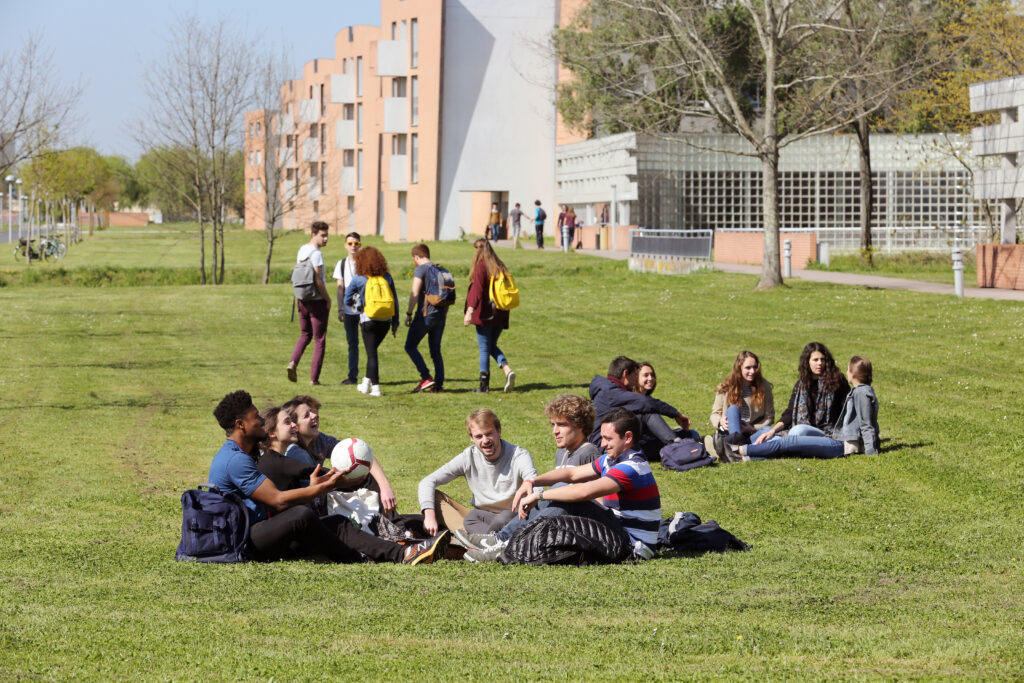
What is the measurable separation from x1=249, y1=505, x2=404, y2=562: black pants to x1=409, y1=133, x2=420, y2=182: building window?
2399 inches

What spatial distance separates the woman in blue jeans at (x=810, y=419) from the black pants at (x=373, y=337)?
5687mm

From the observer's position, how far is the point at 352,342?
16.9 metres

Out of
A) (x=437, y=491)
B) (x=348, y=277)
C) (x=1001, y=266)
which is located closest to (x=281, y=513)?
(x=437, y=491)

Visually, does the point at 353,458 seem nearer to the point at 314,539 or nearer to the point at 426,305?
the point at 314,539

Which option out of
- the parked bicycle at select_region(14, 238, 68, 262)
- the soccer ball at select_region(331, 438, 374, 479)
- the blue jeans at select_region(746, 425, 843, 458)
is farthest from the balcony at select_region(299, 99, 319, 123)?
the soccer ball at select_region(331, 438, 374, 479)

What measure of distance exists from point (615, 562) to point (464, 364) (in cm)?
1202

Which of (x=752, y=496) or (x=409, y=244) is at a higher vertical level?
(x=409, y=244)

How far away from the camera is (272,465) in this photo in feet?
25.8

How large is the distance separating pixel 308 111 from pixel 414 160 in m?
27.7

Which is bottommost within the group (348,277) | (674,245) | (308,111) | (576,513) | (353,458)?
(576,513)

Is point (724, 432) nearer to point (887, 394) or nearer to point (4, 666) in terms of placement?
point (887, 394)

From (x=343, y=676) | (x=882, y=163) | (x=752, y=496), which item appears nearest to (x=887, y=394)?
(x=752, y=496)

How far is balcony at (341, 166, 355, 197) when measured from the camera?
82.6 metres

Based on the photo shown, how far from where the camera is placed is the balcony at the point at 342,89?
84250 millimetres
